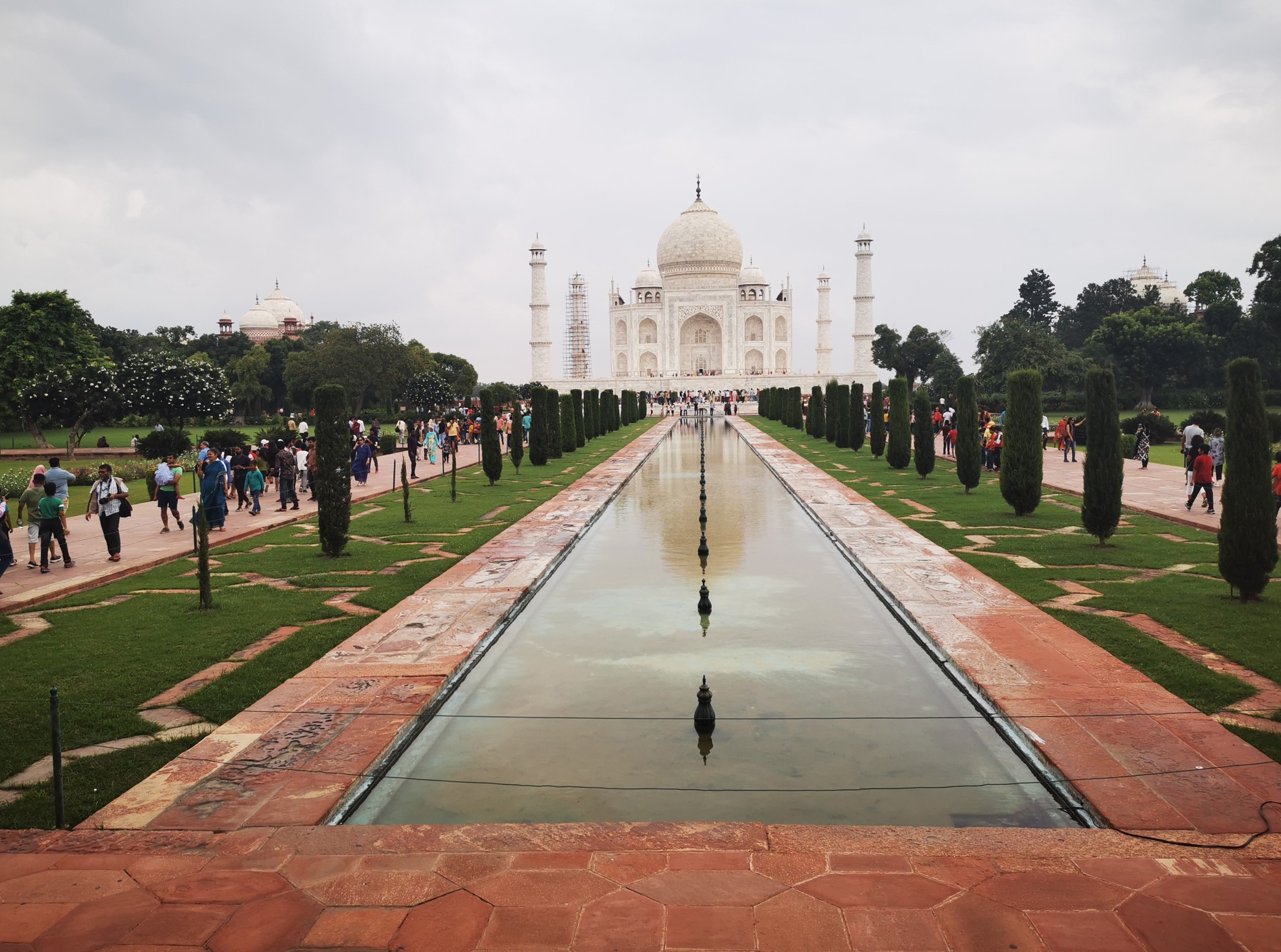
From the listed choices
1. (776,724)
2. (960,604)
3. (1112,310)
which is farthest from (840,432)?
(1112,310)

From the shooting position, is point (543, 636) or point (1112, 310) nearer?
point (543, 636)

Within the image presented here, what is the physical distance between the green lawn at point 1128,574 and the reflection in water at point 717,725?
109cm

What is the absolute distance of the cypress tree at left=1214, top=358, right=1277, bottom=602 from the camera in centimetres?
603

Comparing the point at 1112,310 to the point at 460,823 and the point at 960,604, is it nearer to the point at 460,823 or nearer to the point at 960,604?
the point at 960,604

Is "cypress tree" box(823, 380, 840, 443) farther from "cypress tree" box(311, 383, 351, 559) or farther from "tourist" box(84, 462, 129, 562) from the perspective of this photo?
"tourist" box(84, 462, 129, 562)

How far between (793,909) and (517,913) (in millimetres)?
737

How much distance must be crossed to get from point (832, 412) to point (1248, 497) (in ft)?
54.3

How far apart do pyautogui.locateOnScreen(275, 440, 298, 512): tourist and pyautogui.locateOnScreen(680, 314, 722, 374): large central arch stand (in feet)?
147

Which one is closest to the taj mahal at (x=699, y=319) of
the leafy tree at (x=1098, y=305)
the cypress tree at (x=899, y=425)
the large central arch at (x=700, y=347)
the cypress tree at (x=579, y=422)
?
the large central arch at (x=700, y=347)

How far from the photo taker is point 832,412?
2256 centimetres

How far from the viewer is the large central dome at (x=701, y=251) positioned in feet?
181

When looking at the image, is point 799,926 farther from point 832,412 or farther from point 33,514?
point 832,412

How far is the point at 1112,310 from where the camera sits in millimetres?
50938

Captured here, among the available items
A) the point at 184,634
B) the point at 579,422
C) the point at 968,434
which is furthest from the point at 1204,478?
the point at 579,422
